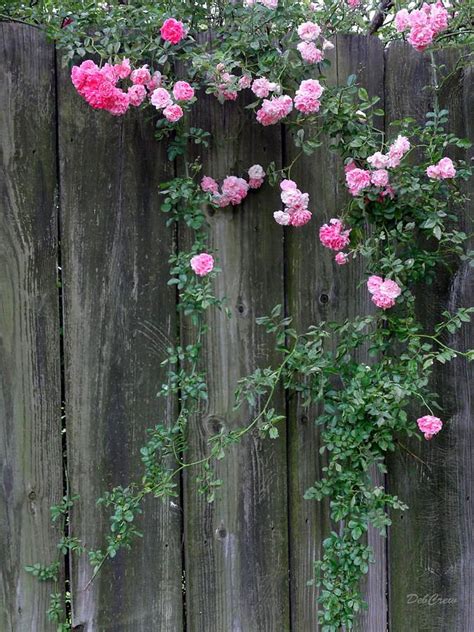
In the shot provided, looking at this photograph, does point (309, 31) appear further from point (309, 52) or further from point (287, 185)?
point (287, 185)

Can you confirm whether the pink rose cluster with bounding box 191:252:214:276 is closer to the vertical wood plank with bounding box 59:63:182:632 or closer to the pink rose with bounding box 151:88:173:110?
the vertical wood plank with bounding box 59:63:182:632

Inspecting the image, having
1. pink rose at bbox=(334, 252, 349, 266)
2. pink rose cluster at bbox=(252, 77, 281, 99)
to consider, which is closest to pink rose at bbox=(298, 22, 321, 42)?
pink rose cluster at bbox=(252, 77, 281, 99)

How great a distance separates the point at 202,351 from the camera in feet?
5.01

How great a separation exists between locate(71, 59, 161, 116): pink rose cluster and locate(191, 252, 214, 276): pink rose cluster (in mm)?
368

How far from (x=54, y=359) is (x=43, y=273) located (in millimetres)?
201

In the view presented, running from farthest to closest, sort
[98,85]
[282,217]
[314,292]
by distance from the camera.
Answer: [314,292] < [282,217] < [98,85]

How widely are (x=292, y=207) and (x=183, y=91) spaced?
0.35 metres

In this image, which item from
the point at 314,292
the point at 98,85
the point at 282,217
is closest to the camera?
the point at 98,85

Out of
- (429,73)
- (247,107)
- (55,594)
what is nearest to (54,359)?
(55,594)

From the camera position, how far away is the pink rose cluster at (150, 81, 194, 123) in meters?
1.37

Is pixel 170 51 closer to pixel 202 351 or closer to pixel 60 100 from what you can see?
pixel 60 100

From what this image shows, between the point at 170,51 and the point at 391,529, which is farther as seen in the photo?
the point at 391,529

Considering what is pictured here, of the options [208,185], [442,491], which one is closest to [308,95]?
[208,185]

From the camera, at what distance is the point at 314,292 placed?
1560 millimetres
